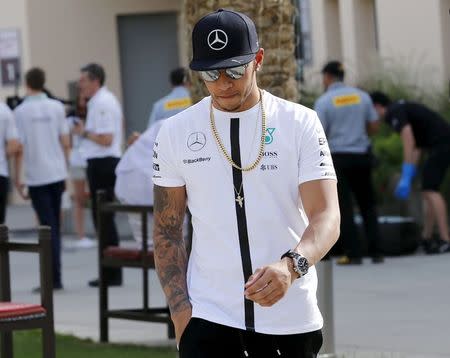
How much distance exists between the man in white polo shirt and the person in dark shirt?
9.60 meters

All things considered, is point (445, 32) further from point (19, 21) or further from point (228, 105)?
point (228, 105)

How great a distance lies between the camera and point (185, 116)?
4434 millimetres

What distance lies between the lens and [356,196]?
1360 cm

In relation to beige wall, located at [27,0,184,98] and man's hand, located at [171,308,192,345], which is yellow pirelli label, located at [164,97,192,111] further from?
beige wall, located at [27,0,184,98]

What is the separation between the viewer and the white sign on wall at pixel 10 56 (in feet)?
85.9

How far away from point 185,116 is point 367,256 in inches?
391

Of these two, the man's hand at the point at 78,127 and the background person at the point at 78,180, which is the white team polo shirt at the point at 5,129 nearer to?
the man's hand at the point at 78,127

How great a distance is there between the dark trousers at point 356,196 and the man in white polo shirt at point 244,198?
29.9 feet

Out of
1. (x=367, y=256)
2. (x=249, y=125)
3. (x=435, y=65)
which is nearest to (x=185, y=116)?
(x=249, y=125)

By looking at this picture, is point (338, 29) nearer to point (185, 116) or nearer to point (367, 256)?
point (367, 256)

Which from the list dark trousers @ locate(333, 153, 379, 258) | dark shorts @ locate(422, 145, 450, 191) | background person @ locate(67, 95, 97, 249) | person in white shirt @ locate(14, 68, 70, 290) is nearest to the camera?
person in white shirt @ locate(14, 68, 70, 290)

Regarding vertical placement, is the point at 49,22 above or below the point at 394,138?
above

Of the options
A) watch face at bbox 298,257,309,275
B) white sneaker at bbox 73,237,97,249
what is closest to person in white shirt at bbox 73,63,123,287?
white sneaker at bbox 73,237,97,249

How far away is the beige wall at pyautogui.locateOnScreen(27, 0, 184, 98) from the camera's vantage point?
1032 inches
